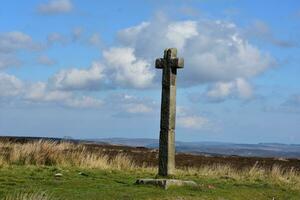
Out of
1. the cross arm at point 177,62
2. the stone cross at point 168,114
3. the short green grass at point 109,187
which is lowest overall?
the short green grass at point 109,187

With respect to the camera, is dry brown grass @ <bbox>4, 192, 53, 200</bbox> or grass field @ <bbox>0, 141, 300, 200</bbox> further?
grass field @ <bbox>0, 141, 300, 200</bbox>

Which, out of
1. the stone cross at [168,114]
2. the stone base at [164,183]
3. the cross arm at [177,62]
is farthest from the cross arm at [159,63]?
the stone base at [164,183]

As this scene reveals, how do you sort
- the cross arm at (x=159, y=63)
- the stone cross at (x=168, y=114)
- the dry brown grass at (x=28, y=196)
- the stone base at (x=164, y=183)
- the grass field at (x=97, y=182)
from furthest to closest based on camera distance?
the cross arm at (x=159, y=63)
the stone cross at (x=168, y=114)
the stone base at (x=164, y=183)
the grass field at (x=97, y=182)
the dry brown grass at (x=28, y=196)

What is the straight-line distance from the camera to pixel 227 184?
2225 centimetres

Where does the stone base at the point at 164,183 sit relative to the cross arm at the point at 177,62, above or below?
below

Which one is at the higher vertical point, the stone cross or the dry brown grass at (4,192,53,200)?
the stone cross

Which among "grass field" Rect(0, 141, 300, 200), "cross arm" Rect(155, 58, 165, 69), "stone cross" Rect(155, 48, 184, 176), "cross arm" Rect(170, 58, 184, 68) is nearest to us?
"grass field" Rect(0, 141, 300, 200)

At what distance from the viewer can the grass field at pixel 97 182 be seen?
17.1 metres

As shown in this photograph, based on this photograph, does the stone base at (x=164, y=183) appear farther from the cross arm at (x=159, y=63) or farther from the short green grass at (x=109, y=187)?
the cross arm at (x=159, y=63)

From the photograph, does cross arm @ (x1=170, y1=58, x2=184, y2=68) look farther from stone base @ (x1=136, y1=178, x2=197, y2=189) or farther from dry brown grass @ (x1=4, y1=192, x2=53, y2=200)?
dry brown grass @ (x1=4, y1=192, x2=53, y2=200)

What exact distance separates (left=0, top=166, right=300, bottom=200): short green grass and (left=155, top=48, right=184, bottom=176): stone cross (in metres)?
1.24

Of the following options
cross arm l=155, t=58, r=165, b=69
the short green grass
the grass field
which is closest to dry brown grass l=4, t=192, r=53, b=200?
the grass field

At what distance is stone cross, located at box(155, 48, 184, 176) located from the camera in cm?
2288

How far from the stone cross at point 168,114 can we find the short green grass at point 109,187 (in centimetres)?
124
